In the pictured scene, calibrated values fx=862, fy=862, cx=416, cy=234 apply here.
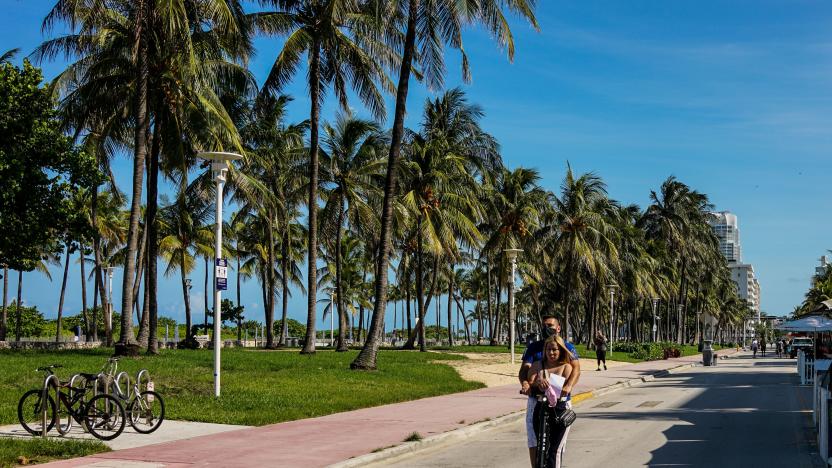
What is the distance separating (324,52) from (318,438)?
2126 centimetres

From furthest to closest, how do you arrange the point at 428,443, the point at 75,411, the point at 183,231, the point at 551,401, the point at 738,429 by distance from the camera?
the point at 183,231 < the point at 738,429 < the point at 428,443 < the point at 75,411 < the point at 551,401

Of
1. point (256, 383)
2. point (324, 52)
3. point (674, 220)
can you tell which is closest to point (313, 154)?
point (324, 52)

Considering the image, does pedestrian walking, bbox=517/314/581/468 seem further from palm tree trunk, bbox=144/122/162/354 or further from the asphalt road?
palm tree trunk, bbox=144/122/162/354

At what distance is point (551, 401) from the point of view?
8.74 metres

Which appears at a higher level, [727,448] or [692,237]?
[692,237]

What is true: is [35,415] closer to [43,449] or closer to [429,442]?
[43,449]

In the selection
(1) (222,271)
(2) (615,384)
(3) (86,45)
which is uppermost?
(3) (86,45)

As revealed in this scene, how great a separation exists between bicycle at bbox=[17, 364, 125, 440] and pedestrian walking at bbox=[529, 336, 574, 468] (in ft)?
22.2

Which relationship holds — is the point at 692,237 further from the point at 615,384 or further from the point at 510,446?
the point at 510,446

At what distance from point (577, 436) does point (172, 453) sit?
273 inches

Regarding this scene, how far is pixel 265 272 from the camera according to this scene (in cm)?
6122

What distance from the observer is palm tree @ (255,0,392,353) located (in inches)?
1168

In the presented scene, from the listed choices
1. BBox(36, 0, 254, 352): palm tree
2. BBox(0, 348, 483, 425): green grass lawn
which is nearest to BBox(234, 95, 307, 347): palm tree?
BBox(36, 0, 254, 352): palm tree

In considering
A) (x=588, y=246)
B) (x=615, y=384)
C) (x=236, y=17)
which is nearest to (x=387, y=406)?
(x=615, y=384)
